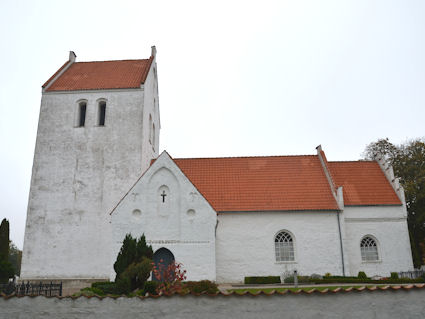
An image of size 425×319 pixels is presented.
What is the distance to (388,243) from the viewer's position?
65.0 feet

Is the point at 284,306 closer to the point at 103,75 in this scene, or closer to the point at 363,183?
the point at 363,183

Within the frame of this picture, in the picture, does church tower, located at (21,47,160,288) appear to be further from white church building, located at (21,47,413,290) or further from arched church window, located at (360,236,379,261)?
arched church window, located at (360,236,379,261)

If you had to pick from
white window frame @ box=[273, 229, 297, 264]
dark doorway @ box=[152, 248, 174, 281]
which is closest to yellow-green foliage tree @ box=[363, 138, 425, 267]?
white window frame @ box=[273, 229, 297, 264]

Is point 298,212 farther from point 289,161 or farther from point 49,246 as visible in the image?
point 49,246

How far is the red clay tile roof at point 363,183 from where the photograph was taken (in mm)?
20578

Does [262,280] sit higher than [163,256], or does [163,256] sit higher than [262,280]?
[163,256]

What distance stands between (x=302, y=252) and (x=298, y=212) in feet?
6.92

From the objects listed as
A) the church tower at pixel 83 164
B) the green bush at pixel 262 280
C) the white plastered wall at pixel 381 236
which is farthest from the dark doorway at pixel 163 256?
the white plastered wall at pixel 381 236

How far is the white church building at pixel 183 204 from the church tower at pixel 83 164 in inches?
2.4

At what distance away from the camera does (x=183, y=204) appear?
17.3m

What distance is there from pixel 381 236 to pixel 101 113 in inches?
714

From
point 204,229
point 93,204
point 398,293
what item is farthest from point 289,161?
point 398,293

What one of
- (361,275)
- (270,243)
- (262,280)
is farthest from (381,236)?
(262,280)

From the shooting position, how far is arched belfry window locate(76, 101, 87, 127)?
75.6ft
